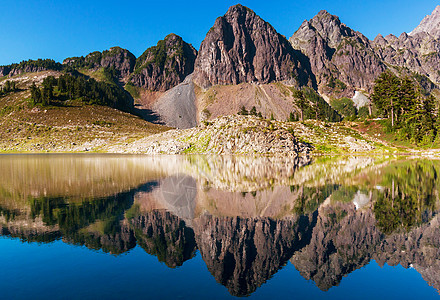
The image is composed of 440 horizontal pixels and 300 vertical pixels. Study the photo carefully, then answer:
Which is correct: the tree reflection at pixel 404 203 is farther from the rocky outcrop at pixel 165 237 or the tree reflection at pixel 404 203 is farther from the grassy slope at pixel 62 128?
the grassy slope at pixel 62 128

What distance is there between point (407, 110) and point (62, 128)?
172339mm

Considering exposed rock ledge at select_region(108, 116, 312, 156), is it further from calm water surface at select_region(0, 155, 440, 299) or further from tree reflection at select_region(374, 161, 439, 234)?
calm water surface at select_region(0, 155, 440, 299)

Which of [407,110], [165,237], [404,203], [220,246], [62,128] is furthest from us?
[62,128]

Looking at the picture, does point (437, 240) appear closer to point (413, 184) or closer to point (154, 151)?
point (413, 184)

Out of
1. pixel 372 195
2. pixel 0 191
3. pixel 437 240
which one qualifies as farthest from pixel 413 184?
pixel 0 191

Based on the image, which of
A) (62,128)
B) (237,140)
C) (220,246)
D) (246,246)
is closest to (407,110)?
(237,140)

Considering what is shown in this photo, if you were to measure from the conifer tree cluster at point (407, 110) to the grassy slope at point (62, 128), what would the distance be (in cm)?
11877

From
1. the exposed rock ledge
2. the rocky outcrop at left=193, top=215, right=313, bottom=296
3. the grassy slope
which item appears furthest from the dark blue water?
the grassy slope

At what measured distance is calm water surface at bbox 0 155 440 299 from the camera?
10320 millimetres

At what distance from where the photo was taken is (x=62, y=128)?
15538 cm

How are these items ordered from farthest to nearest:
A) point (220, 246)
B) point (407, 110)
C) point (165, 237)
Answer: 1. point (407, 110)
2. point (165, 237)
3. point (220, 246)

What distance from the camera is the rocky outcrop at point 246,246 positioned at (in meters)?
11.2

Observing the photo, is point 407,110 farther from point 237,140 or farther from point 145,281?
point 145,281

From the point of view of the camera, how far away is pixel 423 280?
11188 mm
